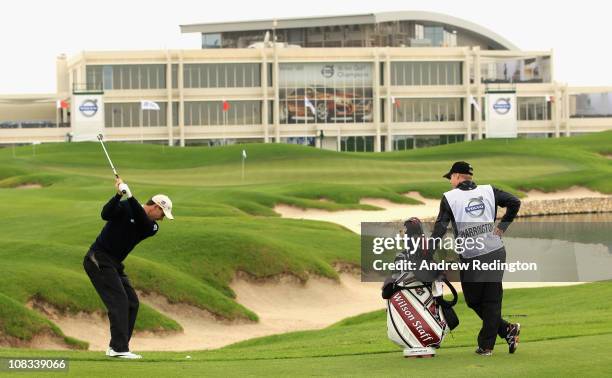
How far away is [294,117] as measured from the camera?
141 m

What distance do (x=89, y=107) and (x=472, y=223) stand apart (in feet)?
333

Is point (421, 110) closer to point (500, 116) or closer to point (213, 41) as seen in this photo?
point (500, 116)

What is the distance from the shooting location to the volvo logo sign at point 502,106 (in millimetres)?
119312

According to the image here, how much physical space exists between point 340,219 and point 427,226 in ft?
152

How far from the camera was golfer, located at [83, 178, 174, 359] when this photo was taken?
18.7m

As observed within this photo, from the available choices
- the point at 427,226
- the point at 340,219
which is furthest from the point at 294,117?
the point at 427,226

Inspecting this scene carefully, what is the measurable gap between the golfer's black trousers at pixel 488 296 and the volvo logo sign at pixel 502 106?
102519 millimetres

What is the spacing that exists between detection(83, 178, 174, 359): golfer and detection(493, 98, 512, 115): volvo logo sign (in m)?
102

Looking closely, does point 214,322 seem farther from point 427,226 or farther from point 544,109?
point 544,109

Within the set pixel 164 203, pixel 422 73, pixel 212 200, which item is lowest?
pixel 212 200

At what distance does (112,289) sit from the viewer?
18859 mm

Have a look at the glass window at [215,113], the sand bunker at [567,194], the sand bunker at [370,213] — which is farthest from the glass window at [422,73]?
the sand bunker at [370,213]

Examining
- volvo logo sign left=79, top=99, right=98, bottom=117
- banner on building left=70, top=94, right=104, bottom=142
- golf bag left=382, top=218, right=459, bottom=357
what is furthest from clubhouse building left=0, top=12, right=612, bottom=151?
golf bag left=382, top=218, right=459, bottom=357

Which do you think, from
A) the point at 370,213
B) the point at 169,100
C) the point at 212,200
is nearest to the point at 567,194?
the point at 370,213
